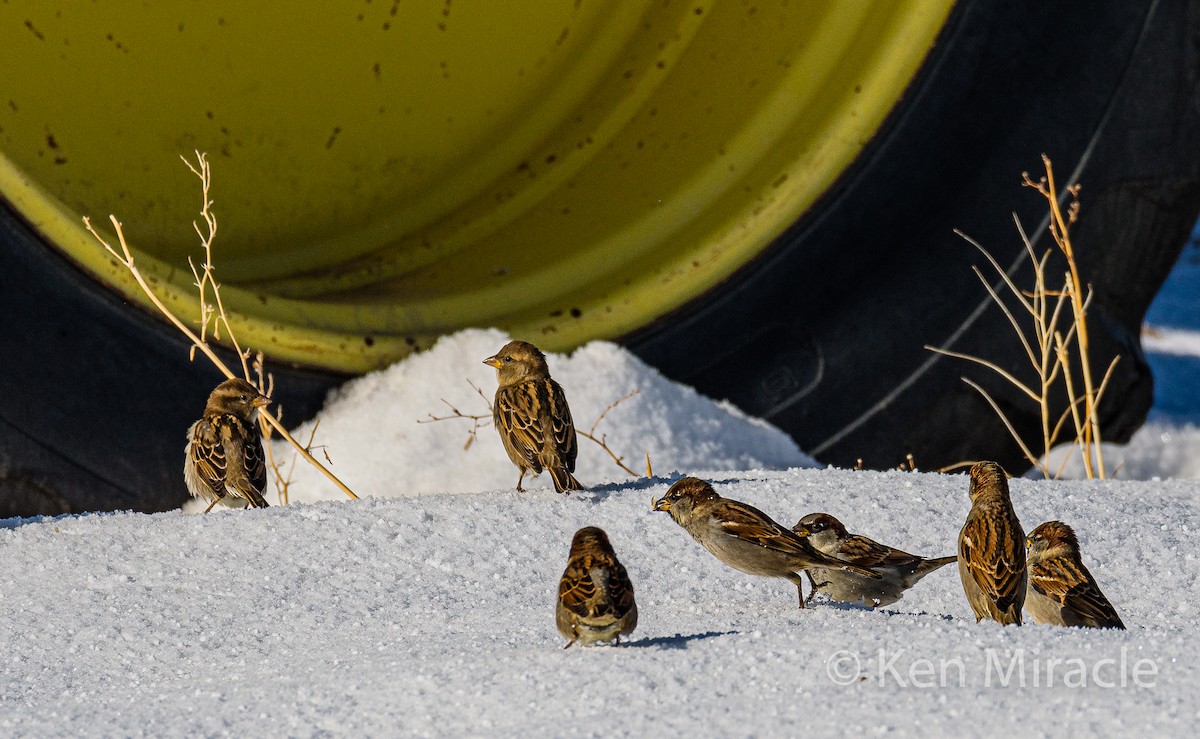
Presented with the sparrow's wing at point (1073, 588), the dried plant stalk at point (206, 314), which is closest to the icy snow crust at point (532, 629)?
the sparrow's wing at point (1073, 588)

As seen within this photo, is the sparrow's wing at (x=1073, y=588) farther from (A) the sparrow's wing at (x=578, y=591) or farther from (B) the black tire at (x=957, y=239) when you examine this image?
(B) the black tire at (x=957, y=239)

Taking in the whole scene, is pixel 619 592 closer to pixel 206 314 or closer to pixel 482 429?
pixel 206 314

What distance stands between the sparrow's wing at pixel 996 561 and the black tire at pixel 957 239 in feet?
4.87

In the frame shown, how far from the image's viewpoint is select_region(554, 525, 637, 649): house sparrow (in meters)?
2.48

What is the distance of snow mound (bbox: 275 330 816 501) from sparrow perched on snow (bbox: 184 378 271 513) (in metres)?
0.33

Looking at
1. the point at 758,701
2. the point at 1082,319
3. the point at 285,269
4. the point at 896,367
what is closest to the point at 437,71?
the point at 285,269

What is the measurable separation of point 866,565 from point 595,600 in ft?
2.15

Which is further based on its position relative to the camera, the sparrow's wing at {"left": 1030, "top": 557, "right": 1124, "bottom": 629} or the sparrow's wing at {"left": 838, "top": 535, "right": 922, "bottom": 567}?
the sparrow's wing at {"left": 838, "top": 535, "right": 922, "bottom": 567}

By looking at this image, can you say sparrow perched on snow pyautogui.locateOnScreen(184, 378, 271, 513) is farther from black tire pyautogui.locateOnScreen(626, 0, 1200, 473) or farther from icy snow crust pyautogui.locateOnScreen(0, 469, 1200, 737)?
black tire pyautogui.locateOnScreen(626, 0, 1200, 473)

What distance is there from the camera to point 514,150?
4.48 metres

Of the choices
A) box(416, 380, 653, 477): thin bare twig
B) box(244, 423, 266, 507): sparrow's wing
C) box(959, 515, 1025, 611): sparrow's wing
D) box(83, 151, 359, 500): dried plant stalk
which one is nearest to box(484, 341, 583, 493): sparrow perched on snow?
box(416, 380, 653, 477): thin bare twig

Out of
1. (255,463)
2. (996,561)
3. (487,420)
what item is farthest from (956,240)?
(255,463)

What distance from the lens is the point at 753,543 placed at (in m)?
2.92

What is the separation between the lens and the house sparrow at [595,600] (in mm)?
2477
